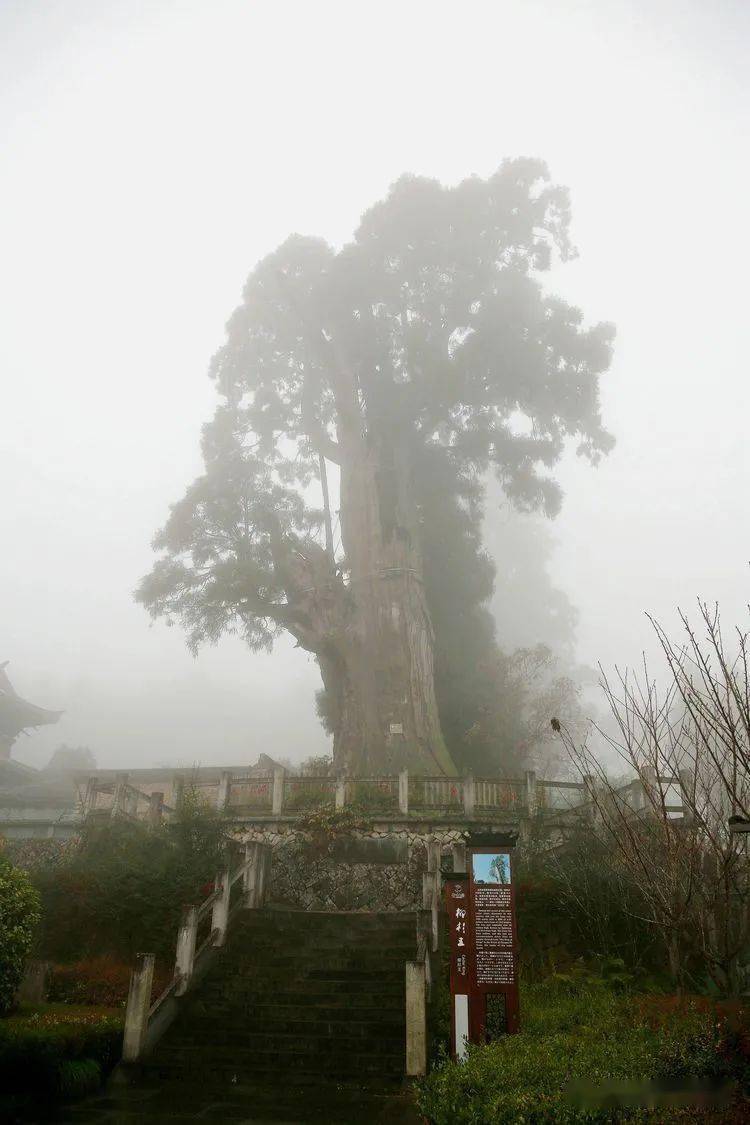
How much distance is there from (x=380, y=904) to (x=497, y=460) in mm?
16056

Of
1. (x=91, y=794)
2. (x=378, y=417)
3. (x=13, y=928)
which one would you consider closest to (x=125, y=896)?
(x=13, y=928)

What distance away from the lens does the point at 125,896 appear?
1334 centimetres

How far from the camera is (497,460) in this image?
26.8 m

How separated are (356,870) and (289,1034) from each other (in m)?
5.71

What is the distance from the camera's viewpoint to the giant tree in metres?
22.2

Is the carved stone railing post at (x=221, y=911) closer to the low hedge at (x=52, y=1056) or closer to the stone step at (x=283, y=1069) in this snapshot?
the low hedge at (x=52, y=1056)

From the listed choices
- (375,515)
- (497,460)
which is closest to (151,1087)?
(375,515)

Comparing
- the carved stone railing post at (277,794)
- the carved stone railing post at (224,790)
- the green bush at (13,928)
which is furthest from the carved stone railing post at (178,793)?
the green bush at (13,928)

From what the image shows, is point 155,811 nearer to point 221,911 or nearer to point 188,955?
point 221,911

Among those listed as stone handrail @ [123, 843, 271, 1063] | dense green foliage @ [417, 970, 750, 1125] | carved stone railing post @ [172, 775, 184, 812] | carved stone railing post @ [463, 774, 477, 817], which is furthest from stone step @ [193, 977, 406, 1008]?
carved stone railing post @ [172, 775, 184, 812]

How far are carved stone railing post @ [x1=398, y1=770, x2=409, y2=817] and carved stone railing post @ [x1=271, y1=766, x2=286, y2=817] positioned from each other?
104 inches

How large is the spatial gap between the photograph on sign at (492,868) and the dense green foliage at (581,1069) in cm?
152

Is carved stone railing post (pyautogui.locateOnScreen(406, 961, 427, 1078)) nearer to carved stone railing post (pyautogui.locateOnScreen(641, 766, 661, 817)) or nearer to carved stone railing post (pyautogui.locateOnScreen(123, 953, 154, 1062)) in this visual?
carved stone railing post (pyautogui.locateOnScreen(123, 953, 154, 1062))

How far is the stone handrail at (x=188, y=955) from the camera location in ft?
31.7
